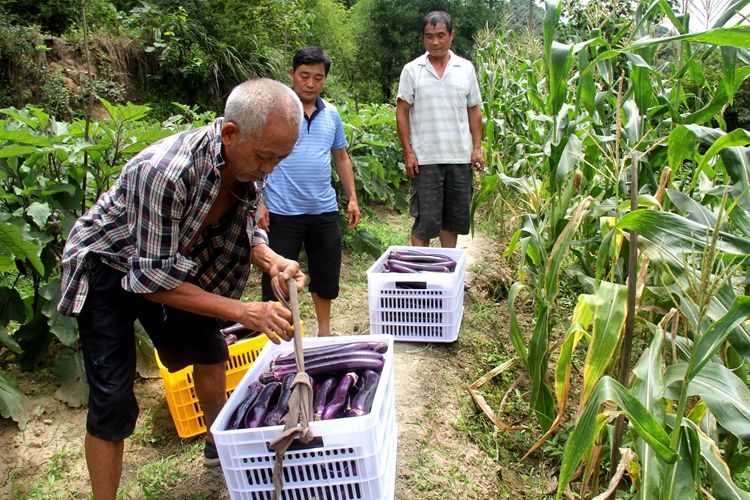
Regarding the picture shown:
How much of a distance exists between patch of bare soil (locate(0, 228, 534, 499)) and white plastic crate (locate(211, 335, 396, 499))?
0.67 metres

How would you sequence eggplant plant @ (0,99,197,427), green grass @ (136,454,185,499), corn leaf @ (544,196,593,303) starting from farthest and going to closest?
1. eggplant plant @ (0,99,197,427)
2. green grass @ (136,454,185,499)
3. corn leaf @ (544,196,593,303)

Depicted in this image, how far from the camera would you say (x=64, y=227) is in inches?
115

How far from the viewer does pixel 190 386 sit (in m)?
2.77

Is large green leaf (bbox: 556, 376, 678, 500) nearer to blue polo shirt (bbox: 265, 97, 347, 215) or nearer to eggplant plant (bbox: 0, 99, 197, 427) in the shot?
blue polo shirt (bbox: 265, 97, 347, 215)

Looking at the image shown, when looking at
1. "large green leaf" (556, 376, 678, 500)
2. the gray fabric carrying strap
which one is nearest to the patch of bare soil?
the gray fabric carrying strap

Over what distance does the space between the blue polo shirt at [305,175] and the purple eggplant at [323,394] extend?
1.46 meters

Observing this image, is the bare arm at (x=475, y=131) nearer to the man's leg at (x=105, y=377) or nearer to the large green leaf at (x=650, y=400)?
the large green leaf at (x=650, y=400)

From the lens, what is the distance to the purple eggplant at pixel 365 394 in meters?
1.99

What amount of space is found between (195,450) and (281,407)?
1044mm

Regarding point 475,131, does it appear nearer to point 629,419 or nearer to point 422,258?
point 422,258

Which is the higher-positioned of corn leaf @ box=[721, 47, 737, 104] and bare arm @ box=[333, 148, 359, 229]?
corn leaf @ box=[721, 47, 737, 104]

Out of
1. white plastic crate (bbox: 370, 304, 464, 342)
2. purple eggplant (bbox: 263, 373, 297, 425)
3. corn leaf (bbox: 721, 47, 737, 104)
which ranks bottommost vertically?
white plastic crate (bbox: 370, 304, 464, 342)

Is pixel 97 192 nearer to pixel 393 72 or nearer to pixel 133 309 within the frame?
pixel 133 309

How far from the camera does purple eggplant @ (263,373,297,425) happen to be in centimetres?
194
